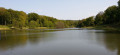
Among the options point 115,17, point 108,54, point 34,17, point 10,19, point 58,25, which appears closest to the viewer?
point 108,54

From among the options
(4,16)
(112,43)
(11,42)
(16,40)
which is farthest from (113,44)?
(4,16)

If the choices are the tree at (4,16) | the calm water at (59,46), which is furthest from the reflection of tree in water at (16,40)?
the tree at (4,16)

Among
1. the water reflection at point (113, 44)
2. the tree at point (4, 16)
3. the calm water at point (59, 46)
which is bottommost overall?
the calm water at point (59, 46)

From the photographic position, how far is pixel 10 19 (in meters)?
68.1

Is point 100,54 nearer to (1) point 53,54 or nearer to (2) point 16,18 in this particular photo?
(1) point 53,54

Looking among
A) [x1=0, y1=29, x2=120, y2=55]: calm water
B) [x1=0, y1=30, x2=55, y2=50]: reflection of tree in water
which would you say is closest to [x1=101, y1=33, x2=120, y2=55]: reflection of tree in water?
[x1=0, y1=29, x2=120, y2=55]: calm water

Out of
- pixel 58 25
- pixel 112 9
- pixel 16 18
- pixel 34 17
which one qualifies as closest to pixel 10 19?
pixel 16 18

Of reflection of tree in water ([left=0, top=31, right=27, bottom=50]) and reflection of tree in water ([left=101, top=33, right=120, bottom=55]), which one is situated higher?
reflection of tree in water ([left=101, top=33, right=120, bottom=55])

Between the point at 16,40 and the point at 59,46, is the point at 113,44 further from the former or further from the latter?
the point at 16,40

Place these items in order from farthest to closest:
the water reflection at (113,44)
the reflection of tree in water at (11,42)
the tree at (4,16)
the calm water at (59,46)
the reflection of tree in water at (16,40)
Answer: the tree at (4,16) < the reflection of tree in water at (16,40) < the reflection of tree in water at (11,42) < the water reflection at (113,44) < the calm water at (59,46)

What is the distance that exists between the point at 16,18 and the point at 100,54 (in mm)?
69248

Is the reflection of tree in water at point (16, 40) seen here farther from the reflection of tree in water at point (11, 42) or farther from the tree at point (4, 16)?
the tree at point (4, 16)

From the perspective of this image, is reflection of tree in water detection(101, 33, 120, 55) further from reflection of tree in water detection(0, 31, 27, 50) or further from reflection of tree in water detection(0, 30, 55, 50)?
reflection of tree in water detection(0, 31, 27, 50)

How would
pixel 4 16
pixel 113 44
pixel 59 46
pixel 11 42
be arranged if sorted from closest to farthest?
1. pixel 59 46
2. pixel 113 44
3. pixel 11 42
4. pixel 4 16
